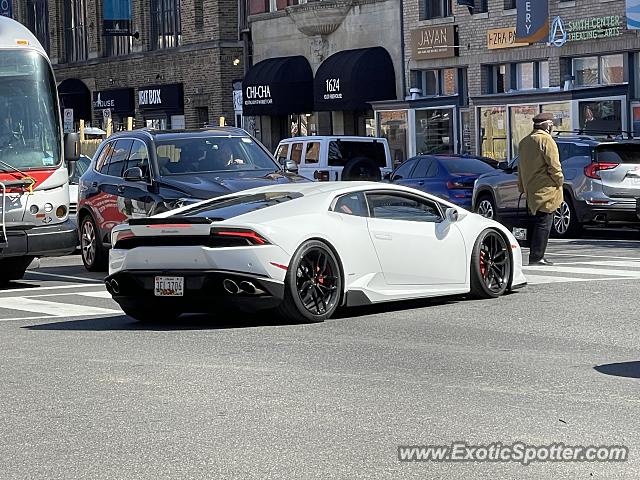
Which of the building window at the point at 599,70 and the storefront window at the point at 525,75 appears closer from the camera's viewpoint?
the building window at the point at 599,70

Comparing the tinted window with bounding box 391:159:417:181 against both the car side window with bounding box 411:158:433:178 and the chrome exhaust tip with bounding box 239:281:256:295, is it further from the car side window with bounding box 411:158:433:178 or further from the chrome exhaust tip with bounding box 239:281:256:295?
the chrome exhaust tip with bounding box 239:281:256:295

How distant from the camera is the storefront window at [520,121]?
35094 millimetres

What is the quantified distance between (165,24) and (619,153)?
1287 inches

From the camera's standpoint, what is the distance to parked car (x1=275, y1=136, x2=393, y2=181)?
101 feet

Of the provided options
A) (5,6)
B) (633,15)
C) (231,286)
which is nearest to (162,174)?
(231,286)

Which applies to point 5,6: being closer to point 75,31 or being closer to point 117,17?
point 75,31

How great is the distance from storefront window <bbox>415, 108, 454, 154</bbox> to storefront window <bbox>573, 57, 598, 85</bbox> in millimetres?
5075

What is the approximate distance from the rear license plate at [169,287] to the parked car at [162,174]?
4.65 metres

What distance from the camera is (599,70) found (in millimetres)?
34844

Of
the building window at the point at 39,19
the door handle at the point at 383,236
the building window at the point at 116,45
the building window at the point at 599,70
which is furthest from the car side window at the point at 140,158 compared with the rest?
the building window at the point at 39,19

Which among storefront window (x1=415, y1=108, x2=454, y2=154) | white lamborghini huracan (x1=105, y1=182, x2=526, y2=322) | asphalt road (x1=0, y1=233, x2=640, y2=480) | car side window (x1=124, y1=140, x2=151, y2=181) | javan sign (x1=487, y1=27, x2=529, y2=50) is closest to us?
asphalt road (x1=0, y1=233, x2=640, y2=480)

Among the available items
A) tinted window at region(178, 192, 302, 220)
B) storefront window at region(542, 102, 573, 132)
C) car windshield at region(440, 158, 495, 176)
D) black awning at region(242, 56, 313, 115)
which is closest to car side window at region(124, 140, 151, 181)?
tinted window at region(178, 192, 302, 220)

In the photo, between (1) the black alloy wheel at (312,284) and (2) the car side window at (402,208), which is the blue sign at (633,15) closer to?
(2) the car side window at (402,208)

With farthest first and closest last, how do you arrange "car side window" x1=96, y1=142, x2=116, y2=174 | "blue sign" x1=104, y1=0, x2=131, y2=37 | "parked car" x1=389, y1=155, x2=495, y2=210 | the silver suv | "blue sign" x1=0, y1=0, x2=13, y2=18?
"blue sign" x1=0, y1=0, x2=13, y2=18 → "blue sign" x1=104, y1=0, x2=131, y2=37 → "parked car" x1=389, y1=155, x2=495, y2=210 → the silver suv → "car side window" x1=96, y1=142, x2=116, y2=174
